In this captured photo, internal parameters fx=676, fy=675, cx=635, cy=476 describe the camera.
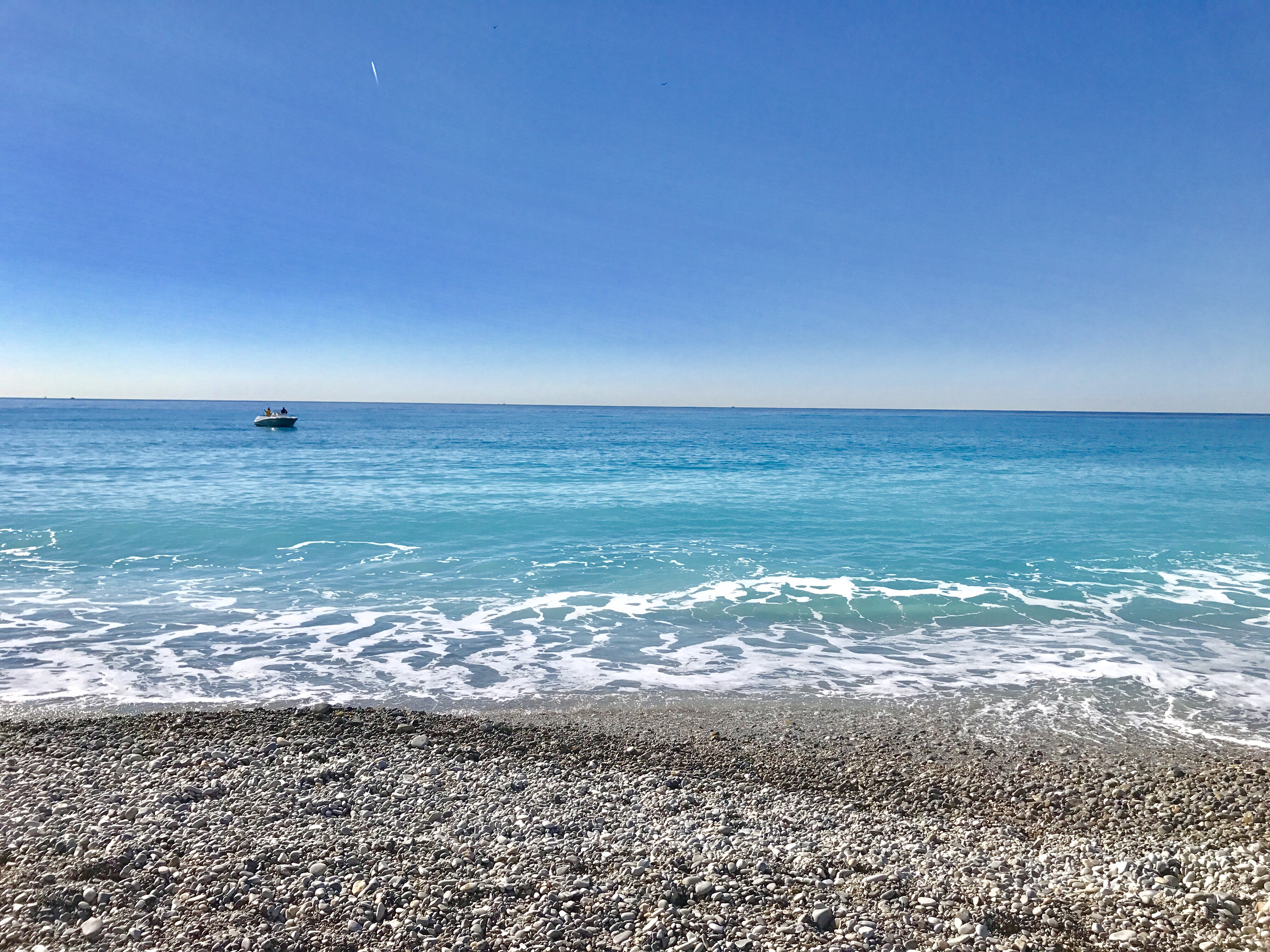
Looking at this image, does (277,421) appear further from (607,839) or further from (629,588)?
(607,839)

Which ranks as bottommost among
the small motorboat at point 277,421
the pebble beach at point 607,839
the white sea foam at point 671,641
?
the white sea foam at point 671,641

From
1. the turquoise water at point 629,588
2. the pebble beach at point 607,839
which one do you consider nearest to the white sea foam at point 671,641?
the turquoise water at point 629,588

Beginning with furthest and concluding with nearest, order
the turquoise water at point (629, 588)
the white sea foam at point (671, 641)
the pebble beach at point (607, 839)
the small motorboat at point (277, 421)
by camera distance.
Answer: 1. the small motorboat at point (277, 421)
2. the turquoise water at point (629, 588)
3. the white sea foam at point (671, 641)
4. the pebble beach at point (607, 839)

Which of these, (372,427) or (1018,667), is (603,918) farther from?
(372,427)

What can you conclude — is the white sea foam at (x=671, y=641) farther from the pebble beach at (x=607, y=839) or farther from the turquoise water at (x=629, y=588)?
the pebble beach at (x=607, y=839)

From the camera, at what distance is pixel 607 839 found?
526 cm

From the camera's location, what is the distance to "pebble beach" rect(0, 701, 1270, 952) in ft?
14.2

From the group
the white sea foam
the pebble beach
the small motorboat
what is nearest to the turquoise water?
the white sea foam

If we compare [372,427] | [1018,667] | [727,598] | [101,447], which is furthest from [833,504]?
[372,427]

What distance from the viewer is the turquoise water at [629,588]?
369 inches

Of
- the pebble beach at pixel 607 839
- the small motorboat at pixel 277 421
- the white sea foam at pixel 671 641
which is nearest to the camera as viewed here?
the pebble beach at pixel 607 839

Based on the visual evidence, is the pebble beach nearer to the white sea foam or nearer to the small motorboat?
the white sea foam

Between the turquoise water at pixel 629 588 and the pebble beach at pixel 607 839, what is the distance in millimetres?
1894

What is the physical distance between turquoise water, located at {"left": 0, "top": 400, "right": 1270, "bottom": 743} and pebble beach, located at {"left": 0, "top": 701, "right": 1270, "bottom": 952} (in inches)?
74.6
